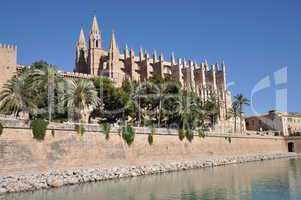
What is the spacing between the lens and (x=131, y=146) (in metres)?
29.7

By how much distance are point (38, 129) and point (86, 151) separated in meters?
4.30

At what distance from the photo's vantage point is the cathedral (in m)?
59.7

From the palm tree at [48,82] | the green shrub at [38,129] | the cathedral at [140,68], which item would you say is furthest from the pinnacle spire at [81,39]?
the green shrub at [38,129]

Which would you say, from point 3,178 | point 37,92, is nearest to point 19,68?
point 37,92

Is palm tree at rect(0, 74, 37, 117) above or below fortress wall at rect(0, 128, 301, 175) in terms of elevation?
above

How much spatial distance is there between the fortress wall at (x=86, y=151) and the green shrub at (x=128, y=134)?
17.1 inches

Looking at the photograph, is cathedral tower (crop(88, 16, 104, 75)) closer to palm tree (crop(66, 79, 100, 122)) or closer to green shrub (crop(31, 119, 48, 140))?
palm tree (crop(66, 79, 100, 122))

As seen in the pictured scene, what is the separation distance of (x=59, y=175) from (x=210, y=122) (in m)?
40.4

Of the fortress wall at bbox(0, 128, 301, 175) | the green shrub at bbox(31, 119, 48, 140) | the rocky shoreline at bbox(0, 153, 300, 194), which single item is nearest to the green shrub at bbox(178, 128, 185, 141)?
the fortress wall at bbox(0, 128, 301, 175)

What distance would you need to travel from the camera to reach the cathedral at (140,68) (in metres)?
59.7

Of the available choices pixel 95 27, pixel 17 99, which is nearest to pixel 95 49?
pixel 95 27

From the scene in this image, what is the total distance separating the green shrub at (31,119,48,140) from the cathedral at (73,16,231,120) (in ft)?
92.3

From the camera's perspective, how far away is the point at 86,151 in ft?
84.0

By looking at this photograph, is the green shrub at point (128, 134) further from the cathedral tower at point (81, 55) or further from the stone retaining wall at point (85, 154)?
the cathedral tower at point (81, 55)
